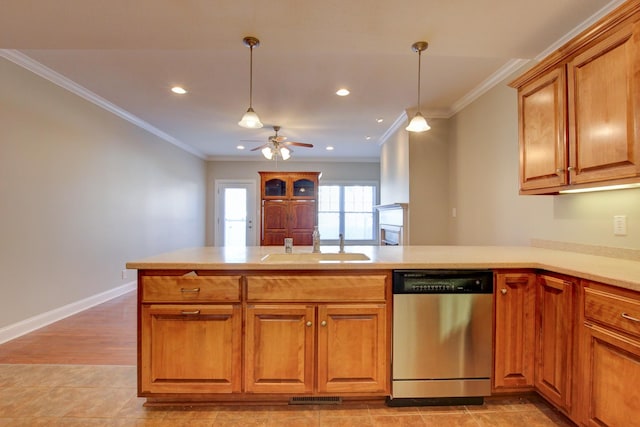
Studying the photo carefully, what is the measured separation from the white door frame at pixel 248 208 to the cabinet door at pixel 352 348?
5.93 metres

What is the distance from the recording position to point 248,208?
25.2 ft

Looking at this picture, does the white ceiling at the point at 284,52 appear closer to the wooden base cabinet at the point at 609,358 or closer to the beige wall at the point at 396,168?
the beige wall at the point at 396,168

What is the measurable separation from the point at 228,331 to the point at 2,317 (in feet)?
7.98

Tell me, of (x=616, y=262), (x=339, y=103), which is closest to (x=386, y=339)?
(x=616, y=262)

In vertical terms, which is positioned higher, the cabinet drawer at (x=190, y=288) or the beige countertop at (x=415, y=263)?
the beige countertop at (x=415, y=263)

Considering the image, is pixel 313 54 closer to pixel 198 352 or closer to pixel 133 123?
pixel 198 352

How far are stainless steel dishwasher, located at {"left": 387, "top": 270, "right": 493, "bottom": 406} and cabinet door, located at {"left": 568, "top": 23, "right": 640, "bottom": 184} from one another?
0.82m

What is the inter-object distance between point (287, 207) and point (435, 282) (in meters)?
5.17

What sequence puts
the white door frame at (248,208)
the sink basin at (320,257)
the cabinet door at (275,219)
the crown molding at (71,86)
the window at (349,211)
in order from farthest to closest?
the window at (349,211) < the white door frame at (248,208) < the cabinet door at (275,219) < the crown molding at (71,86) < the sink basin at (320,257)

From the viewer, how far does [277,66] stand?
9.88ft

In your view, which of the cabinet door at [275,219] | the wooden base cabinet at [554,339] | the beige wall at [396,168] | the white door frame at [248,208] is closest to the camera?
the wooden base cabinet at [554,339]

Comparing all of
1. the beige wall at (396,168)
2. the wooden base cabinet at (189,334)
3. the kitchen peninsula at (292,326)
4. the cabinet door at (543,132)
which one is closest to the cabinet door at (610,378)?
the kitchen peninsula at (292,326)

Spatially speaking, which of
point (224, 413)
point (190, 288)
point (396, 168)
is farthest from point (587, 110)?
point (396, 168)

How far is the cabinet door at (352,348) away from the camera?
1.85m
